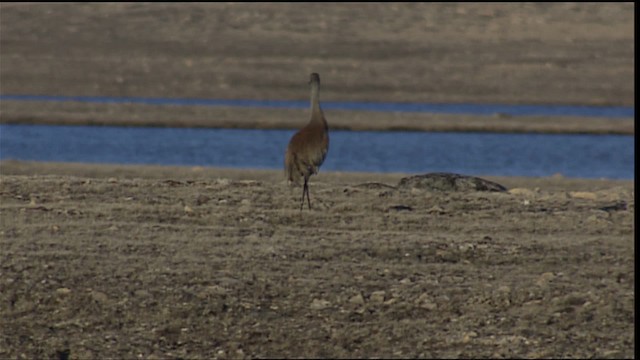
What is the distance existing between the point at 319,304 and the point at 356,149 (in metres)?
20.0

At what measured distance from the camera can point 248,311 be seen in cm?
959

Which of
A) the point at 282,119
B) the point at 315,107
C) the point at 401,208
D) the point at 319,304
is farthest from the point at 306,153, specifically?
the point at 282,119

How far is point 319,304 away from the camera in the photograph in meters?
9.66

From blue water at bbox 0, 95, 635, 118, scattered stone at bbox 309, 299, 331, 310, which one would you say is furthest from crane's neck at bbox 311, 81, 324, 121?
blue water at bbox 0, 95, 635, 118

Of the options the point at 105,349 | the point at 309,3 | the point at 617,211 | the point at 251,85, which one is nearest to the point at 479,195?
the point at 617,211

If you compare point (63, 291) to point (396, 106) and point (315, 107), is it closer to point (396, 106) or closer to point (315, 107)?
point (315, 107)

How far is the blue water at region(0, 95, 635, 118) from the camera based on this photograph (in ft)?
132

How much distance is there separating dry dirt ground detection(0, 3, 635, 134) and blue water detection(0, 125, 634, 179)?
1.52 metres

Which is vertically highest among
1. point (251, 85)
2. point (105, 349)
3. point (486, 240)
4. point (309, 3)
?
point (309, 3)

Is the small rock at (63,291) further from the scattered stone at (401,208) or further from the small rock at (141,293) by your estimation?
the scattered stone at (401,208)

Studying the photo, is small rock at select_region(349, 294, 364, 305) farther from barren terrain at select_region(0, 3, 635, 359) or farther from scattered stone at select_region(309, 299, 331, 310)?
scattered stone at select_region(309, 299, 331, 310)

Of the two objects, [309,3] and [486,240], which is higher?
[309,3]

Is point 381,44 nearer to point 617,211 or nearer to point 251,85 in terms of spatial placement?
point 251,85

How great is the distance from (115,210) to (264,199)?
1292 mm
